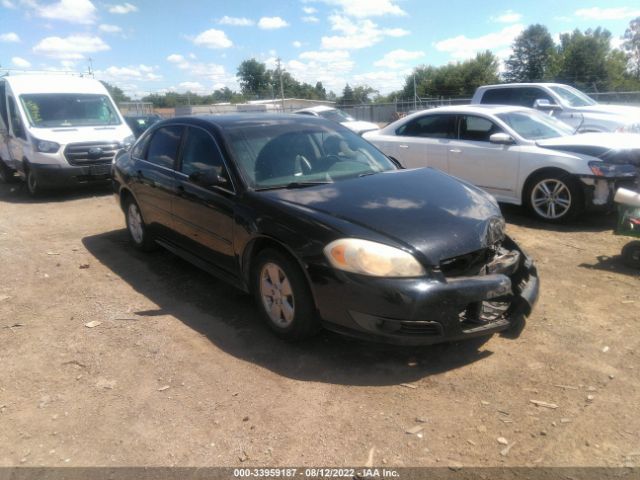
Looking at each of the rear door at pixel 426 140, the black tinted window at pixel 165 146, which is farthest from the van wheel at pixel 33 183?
the rear door at pixel 426 140

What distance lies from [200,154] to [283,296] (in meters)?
1.73

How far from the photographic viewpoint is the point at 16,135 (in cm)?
1039

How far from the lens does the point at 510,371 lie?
3242 mm

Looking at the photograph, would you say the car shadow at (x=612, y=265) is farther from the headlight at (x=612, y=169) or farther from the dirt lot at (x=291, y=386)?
the headlight at (x=612, y=169)

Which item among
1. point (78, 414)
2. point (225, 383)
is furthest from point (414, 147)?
point (78, 414)

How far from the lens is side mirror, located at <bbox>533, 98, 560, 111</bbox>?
36.6ft

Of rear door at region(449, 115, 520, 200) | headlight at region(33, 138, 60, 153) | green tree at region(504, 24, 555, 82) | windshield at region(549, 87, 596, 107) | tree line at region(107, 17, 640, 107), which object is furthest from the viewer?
green tree at region(504, 24, 555, 82)

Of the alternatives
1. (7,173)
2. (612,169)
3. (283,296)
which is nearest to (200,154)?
(283,296)

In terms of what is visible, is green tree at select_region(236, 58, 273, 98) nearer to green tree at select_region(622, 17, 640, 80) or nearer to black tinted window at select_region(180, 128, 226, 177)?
green tree at select_region(622, 17, 640, 80)

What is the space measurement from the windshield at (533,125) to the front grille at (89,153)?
7.34 m

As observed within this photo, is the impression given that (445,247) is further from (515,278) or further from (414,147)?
(414,147)

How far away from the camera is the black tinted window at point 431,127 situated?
311 inches

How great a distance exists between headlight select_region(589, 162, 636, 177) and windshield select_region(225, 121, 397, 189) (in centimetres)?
325

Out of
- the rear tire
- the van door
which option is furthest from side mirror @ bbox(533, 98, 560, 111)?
the van door
